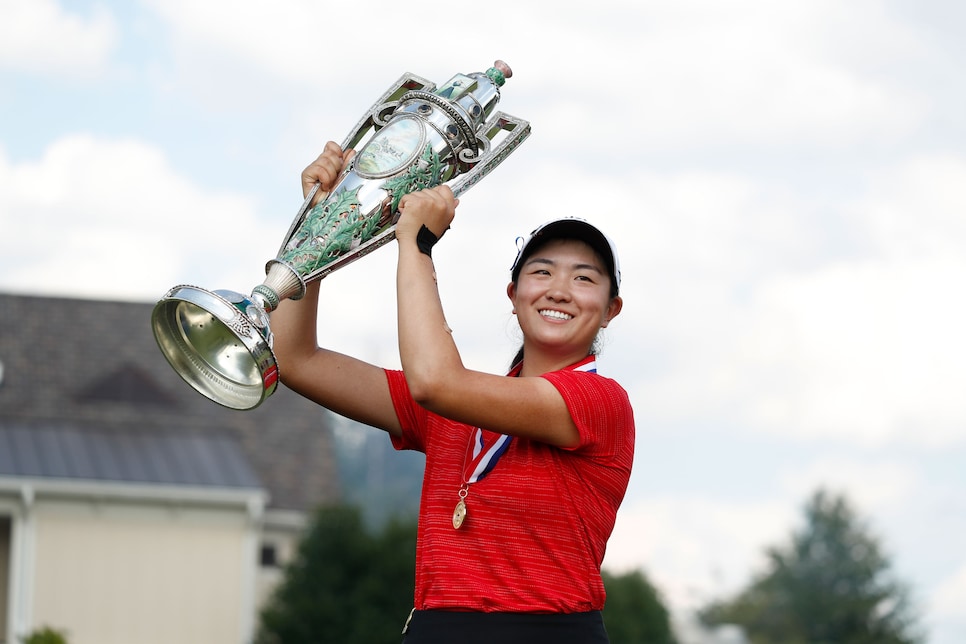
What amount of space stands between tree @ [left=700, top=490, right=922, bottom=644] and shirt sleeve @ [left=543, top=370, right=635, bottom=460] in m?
47.3

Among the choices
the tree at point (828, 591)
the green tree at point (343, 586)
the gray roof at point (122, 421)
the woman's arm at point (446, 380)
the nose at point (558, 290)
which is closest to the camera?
the woman's arm at point (446, 380)

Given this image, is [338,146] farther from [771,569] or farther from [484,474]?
[771,569]

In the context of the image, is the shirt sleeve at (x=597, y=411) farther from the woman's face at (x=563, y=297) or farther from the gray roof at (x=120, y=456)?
the gray roof at (x=120, y=456)

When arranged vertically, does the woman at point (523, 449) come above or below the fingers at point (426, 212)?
below

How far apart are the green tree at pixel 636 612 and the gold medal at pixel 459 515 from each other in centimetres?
1809

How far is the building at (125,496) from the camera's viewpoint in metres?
22.2

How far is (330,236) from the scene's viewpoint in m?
3.56

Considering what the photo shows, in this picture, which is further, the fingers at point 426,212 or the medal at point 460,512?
the fingers at point 426,212

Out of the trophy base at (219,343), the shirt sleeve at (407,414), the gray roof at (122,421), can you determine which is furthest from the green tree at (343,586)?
the trophy base at (219,343)

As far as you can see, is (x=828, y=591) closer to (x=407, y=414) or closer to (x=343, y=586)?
(x=343, y=586)

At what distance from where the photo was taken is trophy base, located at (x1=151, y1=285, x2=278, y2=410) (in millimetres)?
3342

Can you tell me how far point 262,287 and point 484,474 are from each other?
0.65 m

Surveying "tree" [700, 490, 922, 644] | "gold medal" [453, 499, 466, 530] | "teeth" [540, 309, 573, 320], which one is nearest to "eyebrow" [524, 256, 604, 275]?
"teeth" [540, 309, 573, 320]

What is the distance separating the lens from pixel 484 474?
10.9 feet
